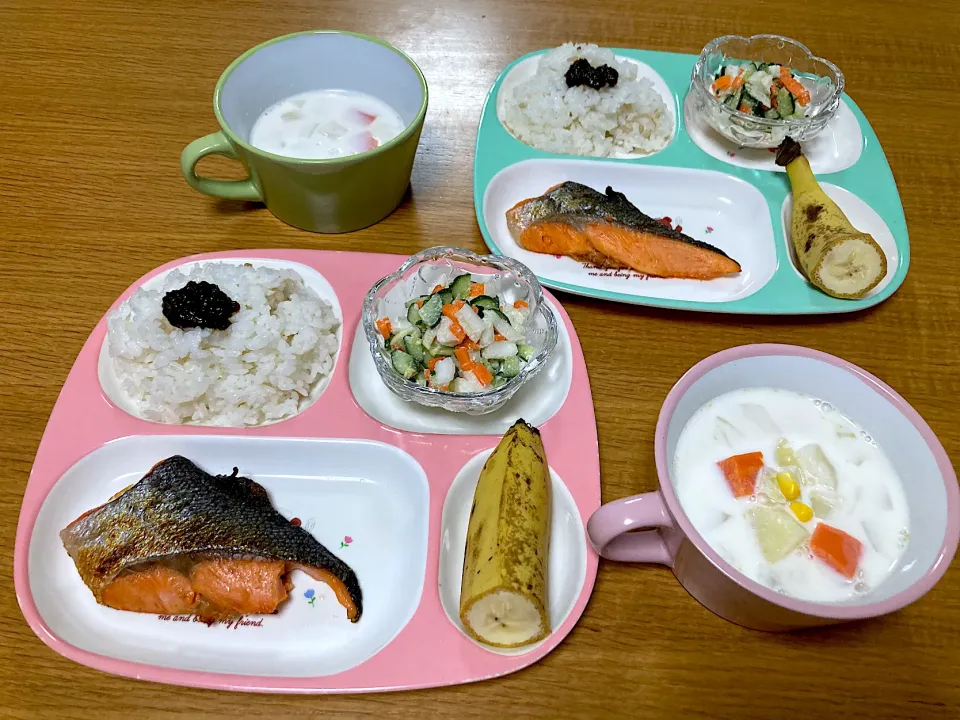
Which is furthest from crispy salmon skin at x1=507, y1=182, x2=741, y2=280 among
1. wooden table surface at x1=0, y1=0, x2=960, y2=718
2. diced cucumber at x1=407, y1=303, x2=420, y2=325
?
diced cucumber at x1=407, y1=303, x2=420, y2=325

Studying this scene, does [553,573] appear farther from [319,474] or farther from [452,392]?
[319,474]

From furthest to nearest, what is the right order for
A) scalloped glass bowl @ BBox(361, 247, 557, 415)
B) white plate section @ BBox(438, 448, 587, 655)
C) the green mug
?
the green mug < scalloped glass bowl @ BBox(361, 247, 557, 415) < white plate section @ BBox(438, 448, 587, 655)

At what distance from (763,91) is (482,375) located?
1.32 meters

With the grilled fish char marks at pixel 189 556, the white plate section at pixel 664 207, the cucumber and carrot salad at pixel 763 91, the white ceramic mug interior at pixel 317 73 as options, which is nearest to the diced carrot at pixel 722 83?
the cucumber and carrot salad at pixel 763 91

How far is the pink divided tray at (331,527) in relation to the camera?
1.16 meters

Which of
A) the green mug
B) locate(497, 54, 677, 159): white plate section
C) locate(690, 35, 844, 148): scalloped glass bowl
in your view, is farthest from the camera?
locate(497, 54, 677, 159): white plate section

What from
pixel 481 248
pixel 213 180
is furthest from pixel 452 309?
pixel 213 180

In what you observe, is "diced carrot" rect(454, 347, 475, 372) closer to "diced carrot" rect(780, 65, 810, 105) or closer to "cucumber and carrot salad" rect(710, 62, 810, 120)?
"cucumber and carrot salad" rect(710, 62, 810, 120)

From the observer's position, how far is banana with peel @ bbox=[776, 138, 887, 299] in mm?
1620

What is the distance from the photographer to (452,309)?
1.41 metres

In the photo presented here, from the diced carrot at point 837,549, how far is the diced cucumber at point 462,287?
0.79 m

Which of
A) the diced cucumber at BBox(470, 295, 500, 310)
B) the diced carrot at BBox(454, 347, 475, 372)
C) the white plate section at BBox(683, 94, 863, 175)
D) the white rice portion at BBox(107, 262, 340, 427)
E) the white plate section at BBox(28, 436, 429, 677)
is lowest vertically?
the white plate section at BBox(28, 436, 429, 677)

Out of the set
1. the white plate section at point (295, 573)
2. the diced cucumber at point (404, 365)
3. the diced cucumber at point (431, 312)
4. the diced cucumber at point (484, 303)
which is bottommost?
the white plate section at point (295, 573)

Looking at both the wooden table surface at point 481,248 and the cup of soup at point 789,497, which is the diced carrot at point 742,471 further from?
the wooden table surface at point 481,248
